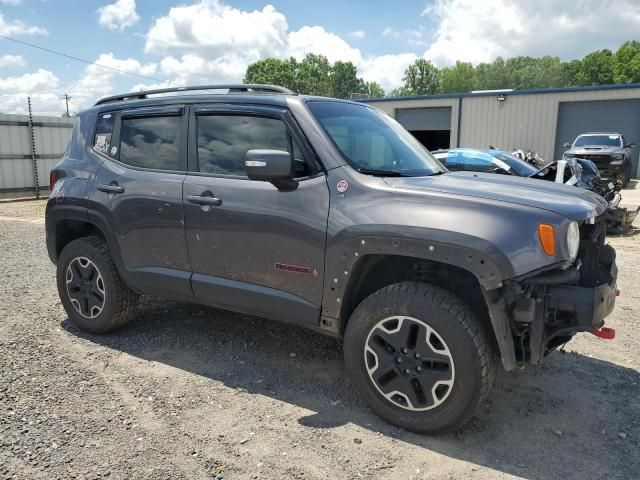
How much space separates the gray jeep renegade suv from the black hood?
0.06 ft

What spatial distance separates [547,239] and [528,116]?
2283cm

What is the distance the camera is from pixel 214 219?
3578mm

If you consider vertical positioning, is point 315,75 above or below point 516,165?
above

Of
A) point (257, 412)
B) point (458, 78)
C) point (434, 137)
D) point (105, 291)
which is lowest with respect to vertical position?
point (257, 412)

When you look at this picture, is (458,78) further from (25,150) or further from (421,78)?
(25,150)

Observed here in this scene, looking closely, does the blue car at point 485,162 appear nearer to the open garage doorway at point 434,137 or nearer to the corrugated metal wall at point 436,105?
the corrugated metal wall at point 436,105

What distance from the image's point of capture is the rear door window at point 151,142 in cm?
390

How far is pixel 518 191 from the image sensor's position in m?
3.04

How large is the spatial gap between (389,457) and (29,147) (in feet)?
51.5

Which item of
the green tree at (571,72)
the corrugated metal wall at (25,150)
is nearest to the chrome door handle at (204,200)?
the corrugated metal wall at (25,150)

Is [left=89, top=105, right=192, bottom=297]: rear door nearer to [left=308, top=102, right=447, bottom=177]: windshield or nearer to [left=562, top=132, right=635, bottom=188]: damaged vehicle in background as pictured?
[left=308, top=102, right=447, bottom=177]: windshield

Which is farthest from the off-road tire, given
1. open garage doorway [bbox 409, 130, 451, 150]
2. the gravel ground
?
open garage doorway [bbox 409, 130, 451, 150]

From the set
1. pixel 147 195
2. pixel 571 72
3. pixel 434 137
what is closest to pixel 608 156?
pixel 434 137

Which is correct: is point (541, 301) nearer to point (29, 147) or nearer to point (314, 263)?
point (314, 263)
